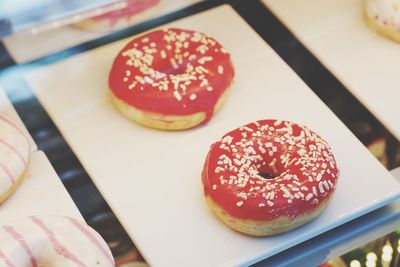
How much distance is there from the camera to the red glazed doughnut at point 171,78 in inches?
77.7

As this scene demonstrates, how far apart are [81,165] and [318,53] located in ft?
2.21

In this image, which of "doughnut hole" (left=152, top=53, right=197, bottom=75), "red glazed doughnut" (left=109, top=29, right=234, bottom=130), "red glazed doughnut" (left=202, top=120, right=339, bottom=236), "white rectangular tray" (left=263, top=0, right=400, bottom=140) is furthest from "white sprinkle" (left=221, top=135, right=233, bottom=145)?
"white rectangular tray" (left=263, top=0, right=400, bottom=140)

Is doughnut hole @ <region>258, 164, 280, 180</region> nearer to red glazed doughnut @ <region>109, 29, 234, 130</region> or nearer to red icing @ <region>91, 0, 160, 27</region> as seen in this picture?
red glazed doughnut @ <region>109, 29, 234, 130</region>

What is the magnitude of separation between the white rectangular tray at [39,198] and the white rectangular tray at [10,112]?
5 cm

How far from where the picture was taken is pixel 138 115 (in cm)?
200

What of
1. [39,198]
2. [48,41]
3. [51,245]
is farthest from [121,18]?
[51,245]

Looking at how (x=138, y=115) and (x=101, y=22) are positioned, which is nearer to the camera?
(x=138, y=115)

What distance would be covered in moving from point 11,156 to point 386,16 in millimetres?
1012

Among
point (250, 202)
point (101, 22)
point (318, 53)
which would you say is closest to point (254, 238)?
point (250, 202)

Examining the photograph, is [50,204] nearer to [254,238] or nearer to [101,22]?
[254,238]

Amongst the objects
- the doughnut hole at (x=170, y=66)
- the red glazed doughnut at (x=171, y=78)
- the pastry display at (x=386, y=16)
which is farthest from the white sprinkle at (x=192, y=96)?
the pastry display at (x=386, y=16)

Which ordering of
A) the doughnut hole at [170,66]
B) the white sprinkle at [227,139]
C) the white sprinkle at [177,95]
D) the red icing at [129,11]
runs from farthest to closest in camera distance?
the red icing at [129,11] → the doughnut hole at [170,66] → the white sprinkle at [177,95] → the white sprinkle at [227,139]

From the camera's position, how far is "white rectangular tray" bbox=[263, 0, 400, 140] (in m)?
2.05

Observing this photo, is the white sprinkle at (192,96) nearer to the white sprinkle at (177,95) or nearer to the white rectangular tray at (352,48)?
the white sprinkle at (177,95)
